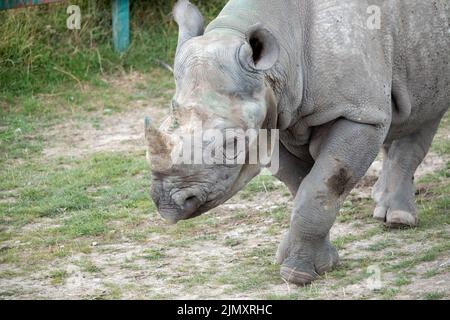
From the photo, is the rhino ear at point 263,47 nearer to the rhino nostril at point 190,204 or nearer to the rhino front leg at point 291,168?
the rhino nostril at point 190,204

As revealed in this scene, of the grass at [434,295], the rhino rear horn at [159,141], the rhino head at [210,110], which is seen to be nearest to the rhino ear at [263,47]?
the rhino head at [210,110]

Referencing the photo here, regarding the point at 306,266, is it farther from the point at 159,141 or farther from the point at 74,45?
the point at 74,45

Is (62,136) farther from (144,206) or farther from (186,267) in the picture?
(186,267)

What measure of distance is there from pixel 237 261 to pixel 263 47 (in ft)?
5.26

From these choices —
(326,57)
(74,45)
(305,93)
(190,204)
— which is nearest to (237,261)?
(305,93)

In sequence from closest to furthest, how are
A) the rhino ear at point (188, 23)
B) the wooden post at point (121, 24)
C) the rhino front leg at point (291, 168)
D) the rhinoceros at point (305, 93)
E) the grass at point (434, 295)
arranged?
the rhinoceros at point (305, 93), the grass at point (434, 295), the rhino ear at point (188, 23), the rhino front leg at point (291, 168), the wooden post at point (121, 24)

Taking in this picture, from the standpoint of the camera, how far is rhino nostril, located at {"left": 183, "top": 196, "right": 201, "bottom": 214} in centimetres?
527

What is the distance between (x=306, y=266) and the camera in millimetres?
6066

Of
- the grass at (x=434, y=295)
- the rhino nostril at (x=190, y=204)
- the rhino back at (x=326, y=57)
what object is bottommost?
the grass at (x=434, y=295)

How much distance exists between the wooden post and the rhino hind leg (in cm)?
475

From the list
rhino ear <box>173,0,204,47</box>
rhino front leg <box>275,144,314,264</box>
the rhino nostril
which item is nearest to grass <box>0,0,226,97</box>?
rhino front leg <box>275,144,314,264</box>

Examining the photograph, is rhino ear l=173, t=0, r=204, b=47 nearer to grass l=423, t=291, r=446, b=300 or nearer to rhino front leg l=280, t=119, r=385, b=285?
rhino front leg l=280, t=119, r=385, b=285

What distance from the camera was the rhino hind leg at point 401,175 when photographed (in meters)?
7.13

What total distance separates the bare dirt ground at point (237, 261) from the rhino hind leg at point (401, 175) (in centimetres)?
14
